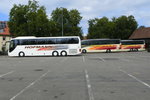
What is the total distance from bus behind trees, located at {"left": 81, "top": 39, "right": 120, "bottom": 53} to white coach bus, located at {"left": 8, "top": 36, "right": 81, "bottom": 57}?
16.3 m

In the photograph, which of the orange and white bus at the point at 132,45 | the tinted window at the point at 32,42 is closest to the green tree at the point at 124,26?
the orange and white bus at the point at 132,45

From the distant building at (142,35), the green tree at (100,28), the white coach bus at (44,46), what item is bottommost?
the white coach bus at (44,46)

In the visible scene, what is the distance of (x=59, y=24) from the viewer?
252 ft

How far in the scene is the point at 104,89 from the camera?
10219 mm

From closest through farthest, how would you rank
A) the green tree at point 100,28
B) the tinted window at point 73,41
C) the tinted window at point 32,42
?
the tinted window at point 73,41, the tinted window at point 32,42, the green tree at point 100,28

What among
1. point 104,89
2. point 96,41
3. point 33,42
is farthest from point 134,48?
point 104,89

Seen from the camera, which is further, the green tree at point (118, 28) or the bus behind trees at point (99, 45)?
the green tree at point (118, 28)

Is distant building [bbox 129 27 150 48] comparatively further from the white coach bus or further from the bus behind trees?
the white coach bus

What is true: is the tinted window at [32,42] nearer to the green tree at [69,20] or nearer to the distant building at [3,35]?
the green tree at [69,20]

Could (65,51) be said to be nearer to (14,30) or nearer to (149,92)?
(14,30)

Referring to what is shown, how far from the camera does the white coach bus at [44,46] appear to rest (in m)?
44.8

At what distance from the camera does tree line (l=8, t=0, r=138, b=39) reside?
6297 cm

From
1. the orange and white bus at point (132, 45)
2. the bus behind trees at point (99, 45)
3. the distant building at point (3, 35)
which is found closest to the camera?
the bus behind trees at point (99, 45)

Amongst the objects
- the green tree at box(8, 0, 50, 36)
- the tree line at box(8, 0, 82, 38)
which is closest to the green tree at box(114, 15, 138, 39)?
the tree line at box(8, 0, 82, 38)
